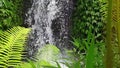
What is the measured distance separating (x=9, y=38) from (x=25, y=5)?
5.72 meters

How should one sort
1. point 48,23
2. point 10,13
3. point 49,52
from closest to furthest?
point 49,52
point 10,13
point 48,23

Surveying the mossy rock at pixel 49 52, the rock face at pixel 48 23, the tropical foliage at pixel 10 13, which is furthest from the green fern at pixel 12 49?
the rock face at pixel 48 23

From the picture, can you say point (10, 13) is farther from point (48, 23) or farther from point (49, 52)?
point (49, 52)

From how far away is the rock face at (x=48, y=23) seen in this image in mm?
6844

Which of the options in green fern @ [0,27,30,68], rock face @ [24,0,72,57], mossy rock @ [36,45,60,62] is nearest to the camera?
green fern @ [0,27,30,68]

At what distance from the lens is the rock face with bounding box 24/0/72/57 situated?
6844 mm

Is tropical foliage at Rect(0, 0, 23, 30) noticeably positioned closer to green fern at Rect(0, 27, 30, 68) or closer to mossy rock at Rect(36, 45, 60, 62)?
mossy rock at Rect(36, 45, 60, 62)

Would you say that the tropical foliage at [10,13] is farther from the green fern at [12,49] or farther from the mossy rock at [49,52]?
the green fern at [12,49]

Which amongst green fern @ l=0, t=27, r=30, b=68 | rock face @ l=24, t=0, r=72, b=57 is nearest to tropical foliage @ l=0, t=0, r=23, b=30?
rock face @ l=24, t=0, r=72, b=57

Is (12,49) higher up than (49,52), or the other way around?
(12,49)

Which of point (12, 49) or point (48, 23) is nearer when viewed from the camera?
point (12, 49)

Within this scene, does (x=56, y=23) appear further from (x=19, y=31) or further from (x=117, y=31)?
(x=117, y=31)

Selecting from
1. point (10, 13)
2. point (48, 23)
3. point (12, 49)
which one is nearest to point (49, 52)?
point (12, 49)

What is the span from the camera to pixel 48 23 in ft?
23.0
